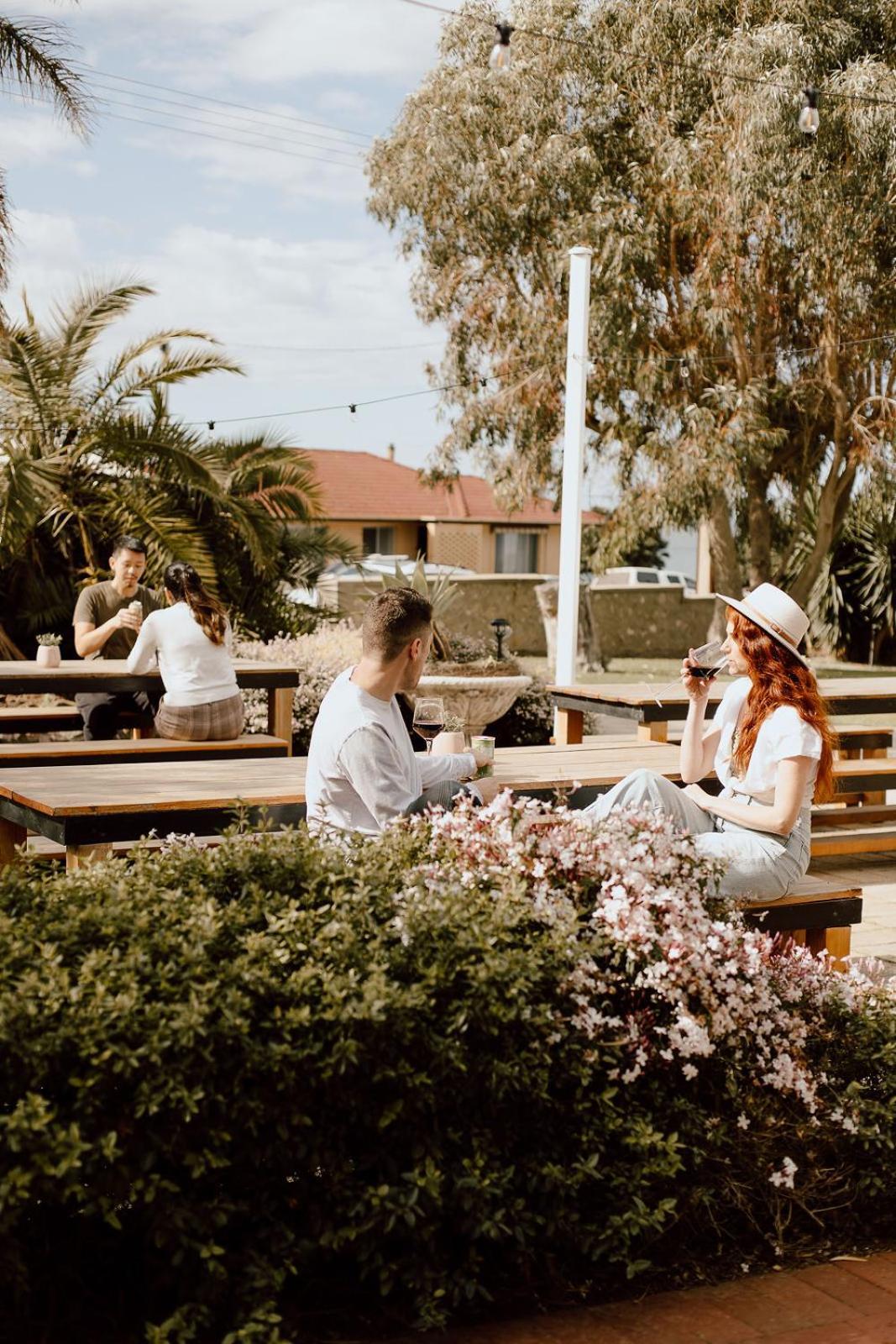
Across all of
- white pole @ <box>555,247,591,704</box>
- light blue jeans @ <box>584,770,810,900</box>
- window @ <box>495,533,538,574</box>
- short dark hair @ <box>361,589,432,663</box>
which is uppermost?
window @ <box>495,533,538,574</box>

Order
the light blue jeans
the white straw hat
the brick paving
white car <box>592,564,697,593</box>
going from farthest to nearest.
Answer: white car <box>592,564,697,593</box> → the white straw hat → the light blue jeans → the brick paving

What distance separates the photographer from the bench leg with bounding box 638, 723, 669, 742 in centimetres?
834

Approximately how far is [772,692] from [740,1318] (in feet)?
6.36

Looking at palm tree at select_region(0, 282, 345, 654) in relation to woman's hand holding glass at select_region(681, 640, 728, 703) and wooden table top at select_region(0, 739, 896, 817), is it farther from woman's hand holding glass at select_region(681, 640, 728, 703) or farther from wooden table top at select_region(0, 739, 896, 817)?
woman's hand holding glass at select_region(681, 640, 728, 703)

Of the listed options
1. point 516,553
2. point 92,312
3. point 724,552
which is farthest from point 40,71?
point 516,553

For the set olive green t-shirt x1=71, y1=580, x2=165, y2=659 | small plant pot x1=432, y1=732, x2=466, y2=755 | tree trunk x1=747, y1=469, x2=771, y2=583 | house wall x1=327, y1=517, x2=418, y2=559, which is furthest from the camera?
house wall x1=327, y1=517, x2=418, y2=559

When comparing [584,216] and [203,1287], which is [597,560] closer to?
[584,216]

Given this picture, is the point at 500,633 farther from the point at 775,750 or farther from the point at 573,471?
the point at 775,750

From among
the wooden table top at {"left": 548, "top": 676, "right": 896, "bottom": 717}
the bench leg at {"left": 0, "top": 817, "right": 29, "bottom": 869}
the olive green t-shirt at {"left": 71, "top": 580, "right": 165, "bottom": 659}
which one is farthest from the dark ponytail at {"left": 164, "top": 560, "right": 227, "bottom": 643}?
the wooden table top at {"left": 548, "top": 676, "right": 896, "bottom": 717}

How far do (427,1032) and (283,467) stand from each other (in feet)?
43.7

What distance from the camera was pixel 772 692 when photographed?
4.25 metres

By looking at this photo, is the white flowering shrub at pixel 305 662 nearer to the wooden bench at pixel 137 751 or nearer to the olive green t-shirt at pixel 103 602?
the olive green t-shirt at pixel 103 602

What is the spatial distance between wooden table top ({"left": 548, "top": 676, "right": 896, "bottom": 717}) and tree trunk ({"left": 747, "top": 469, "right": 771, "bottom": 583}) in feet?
46.3

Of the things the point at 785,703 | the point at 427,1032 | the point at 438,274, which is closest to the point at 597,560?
the point at 438,274
